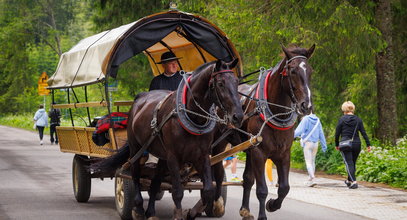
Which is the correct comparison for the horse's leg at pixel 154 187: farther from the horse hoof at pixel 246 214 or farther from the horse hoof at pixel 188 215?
the horse hoof at pixel 246 214

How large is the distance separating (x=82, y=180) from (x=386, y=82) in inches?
375

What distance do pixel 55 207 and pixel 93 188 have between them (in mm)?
2855

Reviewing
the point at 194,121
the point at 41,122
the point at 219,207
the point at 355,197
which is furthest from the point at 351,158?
the point at 41,122

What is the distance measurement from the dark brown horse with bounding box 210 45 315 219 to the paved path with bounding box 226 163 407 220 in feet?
7.78

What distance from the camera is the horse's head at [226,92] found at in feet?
24.3

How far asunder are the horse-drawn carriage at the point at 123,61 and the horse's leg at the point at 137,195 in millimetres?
98

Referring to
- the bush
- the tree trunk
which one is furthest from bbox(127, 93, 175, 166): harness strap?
the tree trunk

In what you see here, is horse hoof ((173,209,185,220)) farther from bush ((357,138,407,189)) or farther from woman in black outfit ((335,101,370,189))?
bush ((357,138,407,189))

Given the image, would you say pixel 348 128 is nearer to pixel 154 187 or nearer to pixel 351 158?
pixel 351 158

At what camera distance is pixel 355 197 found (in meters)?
12.3

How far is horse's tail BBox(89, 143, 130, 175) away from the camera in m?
9.65

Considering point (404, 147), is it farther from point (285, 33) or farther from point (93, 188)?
point (93, 188)

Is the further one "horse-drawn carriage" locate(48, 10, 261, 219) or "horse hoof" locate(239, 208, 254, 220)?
"horse-drawn carriage" locate(48, 10, 261, 219)

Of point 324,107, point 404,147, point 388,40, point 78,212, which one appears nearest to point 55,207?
point 78,212
